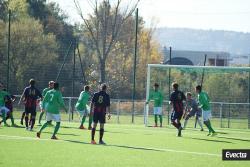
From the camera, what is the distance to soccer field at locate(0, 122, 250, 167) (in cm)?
1727

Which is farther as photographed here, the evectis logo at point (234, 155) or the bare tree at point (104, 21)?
the bare tree at point (104, 21)

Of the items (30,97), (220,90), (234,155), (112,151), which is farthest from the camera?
(220,90)

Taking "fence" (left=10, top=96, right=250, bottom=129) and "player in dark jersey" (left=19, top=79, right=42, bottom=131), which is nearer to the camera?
"player in dark jersey" (left=19, top=79, right=42, bottom=131)

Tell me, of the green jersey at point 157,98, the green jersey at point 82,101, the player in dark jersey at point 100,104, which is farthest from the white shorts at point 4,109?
the player in dark jersey at point 100,104

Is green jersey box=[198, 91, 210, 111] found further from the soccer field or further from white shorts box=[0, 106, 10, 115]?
white shorts box=[0, 106, 10, 115]

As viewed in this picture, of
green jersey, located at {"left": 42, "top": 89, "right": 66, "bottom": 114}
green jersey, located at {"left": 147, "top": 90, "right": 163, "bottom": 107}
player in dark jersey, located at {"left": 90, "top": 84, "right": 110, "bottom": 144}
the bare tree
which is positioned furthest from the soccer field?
the bare tree

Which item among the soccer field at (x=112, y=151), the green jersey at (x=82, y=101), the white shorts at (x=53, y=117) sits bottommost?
the soccer field at (x=112, y=151)

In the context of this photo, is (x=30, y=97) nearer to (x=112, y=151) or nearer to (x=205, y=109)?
(x=205, y=109)

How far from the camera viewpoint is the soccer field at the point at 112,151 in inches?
680

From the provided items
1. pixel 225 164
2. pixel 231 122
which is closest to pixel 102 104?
pixel 225 164

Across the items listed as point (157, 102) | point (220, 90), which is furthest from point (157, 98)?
point (220, 90)

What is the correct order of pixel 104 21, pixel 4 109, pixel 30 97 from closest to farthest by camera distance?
pixel 30 97 → pixel 4 109 → pixel 104 21

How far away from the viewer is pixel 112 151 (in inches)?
794

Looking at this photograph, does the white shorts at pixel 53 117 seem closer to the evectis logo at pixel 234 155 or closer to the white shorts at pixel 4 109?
the white shorts at pixel 4 109
